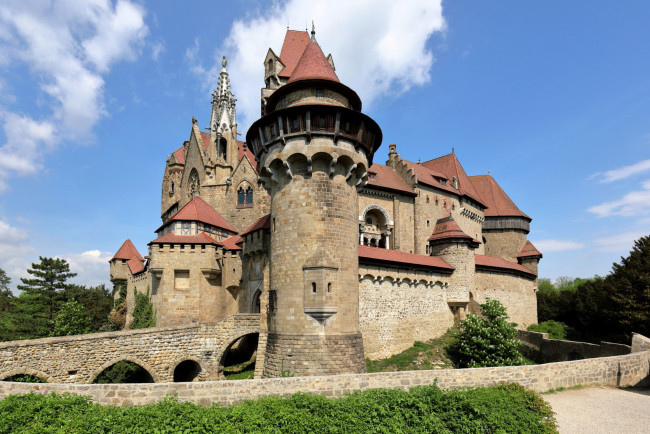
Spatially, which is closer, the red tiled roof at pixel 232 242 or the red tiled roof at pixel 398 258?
the red tiled roof at pixel 398 258

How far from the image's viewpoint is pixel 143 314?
2592cm

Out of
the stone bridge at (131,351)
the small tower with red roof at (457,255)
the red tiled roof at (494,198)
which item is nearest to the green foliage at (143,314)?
the stone bridge at (131,351)

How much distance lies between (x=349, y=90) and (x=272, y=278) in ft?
30.8

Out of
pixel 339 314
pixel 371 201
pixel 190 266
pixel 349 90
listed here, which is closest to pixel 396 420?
pixel 339 314

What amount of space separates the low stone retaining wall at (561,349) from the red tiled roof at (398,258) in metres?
8.03

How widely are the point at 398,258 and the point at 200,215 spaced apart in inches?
586

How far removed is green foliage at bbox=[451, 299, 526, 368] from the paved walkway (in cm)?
656

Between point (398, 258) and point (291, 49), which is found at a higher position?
point (291, 49)

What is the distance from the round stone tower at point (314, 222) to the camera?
595 inches

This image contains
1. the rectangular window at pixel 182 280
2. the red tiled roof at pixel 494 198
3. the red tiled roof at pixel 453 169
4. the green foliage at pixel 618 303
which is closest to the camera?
the green foliage at pixel 618 303

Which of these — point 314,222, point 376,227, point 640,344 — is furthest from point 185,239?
point 640,344

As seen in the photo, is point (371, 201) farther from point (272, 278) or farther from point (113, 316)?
point (113, 316)

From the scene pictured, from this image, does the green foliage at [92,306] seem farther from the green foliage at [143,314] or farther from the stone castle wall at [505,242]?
the stone castle wall at [505,242]

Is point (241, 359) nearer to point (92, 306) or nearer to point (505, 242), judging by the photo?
point (92, 306)
